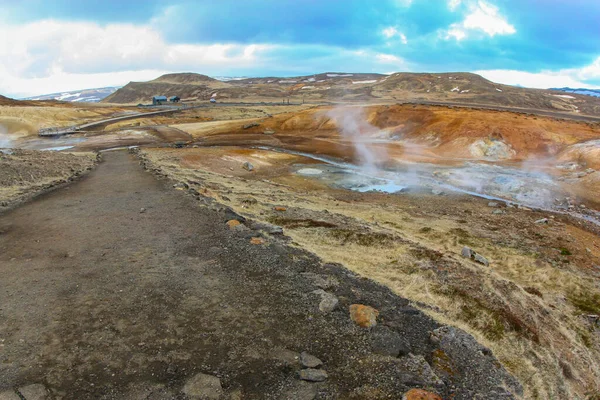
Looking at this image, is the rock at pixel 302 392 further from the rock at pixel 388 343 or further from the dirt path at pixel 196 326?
the rock at pixel 388 343

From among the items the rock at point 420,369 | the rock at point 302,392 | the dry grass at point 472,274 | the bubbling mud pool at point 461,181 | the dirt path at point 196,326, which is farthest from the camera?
the bubbling mud pool at point 461,181

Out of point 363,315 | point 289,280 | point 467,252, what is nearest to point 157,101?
point 467,252

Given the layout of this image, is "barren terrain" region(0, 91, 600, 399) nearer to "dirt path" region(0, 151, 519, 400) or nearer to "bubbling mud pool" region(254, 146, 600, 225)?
"dirt path" region(0, 151, 519, 400)

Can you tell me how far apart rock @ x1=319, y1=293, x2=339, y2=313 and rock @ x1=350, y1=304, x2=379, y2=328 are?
1.37 feet

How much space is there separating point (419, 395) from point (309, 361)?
1958mm

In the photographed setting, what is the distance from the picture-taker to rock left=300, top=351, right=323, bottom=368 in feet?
21.7

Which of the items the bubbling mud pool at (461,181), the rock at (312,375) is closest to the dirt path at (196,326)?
the rock at (312,375)

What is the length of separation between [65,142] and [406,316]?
52.0 m

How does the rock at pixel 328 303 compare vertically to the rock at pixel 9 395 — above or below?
above

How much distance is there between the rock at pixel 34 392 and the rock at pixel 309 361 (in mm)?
4152

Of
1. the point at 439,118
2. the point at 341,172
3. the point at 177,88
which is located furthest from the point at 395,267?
the point at 177,88

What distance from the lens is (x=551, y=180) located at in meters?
29.5

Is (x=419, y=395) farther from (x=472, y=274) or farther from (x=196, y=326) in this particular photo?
(x=472, y=274)

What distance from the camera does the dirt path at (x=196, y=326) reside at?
6.20 m
